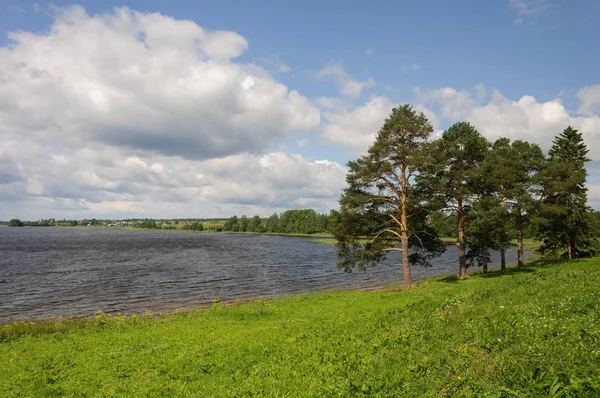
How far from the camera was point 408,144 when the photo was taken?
29.4 m

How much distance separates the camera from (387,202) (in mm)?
30453

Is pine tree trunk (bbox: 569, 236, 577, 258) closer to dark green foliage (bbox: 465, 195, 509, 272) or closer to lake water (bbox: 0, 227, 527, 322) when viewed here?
dark green foliage (bbox: 465, 195, 509, 272)

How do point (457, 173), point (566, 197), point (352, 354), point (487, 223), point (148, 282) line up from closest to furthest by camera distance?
point (352, 354) → point (487, 223) → point (457, 173) → point (566, 197) → point (148, 282)

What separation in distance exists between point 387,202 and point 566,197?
19.7m

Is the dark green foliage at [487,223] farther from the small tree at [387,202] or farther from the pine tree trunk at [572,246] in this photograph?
the pine tree trunk at [572,246]

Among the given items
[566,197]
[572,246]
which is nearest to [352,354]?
[566,197]

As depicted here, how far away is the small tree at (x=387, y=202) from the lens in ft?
95.9

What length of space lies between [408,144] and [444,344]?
2126 centimetres

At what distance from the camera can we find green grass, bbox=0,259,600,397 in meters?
7.68

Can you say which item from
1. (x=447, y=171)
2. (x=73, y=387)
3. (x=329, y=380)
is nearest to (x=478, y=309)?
(x=329, y=380)

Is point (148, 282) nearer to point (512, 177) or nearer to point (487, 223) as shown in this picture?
point (487, 223)

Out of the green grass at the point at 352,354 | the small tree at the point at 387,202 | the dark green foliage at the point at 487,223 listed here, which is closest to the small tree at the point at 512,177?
the dark green foliage at the point at 487,223

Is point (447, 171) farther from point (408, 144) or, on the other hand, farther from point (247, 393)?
point (247, 393)

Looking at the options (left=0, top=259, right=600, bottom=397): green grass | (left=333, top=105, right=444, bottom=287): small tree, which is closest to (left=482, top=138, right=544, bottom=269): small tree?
(left=333, top=105, right=444, bottom=287): small tree
